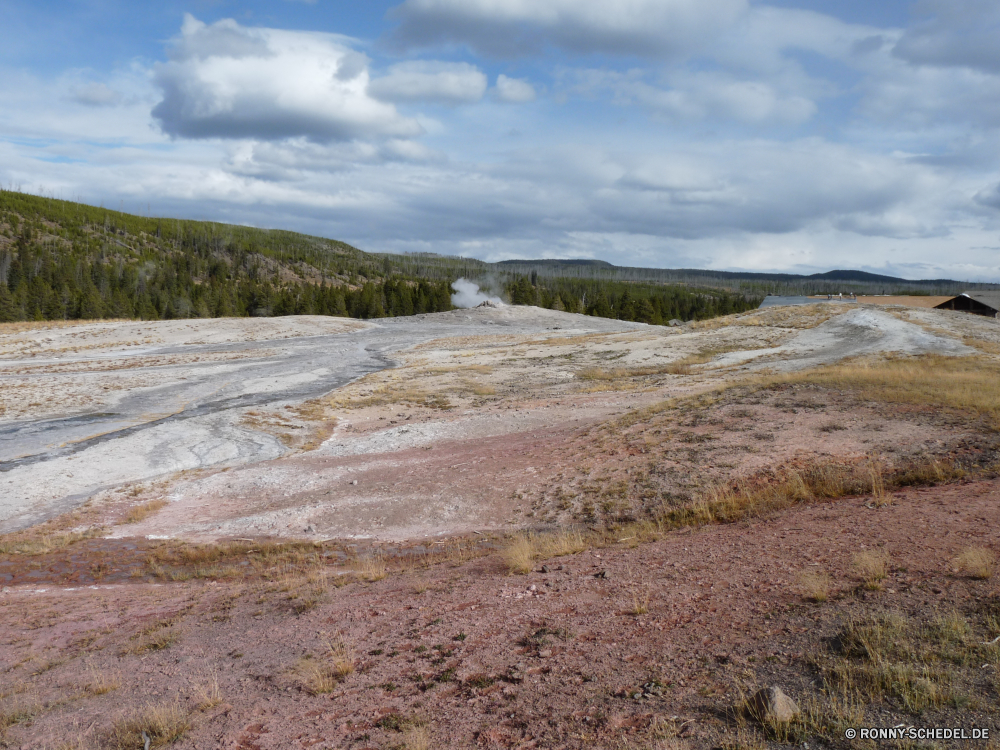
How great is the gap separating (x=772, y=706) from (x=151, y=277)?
142338 mm

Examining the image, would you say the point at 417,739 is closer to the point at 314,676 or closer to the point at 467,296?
the point at 314,676

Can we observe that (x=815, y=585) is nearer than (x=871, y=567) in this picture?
Yes

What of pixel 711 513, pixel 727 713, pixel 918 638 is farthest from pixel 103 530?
pixel 918 638

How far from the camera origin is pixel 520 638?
7.67 meters

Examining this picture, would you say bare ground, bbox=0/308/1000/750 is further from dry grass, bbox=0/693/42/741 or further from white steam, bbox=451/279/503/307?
white steam, bbox=451/279/503/307

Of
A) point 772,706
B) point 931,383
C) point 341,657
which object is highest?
point 931,383

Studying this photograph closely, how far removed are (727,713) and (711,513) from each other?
730 centimetres

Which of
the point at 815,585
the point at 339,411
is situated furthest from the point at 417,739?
the point at 339,411

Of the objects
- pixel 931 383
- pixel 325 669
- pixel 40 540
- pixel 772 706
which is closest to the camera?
pixel 772 706

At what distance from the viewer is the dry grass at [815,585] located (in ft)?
25.1

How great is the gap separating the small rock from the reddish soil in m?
0.28

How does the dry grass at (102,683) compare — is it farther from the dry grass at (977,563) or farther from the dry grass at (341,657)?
the dry grass at (977,563)

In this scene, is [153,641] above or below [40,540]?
above

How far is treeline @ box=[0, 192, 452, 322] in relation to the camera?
92438mm
